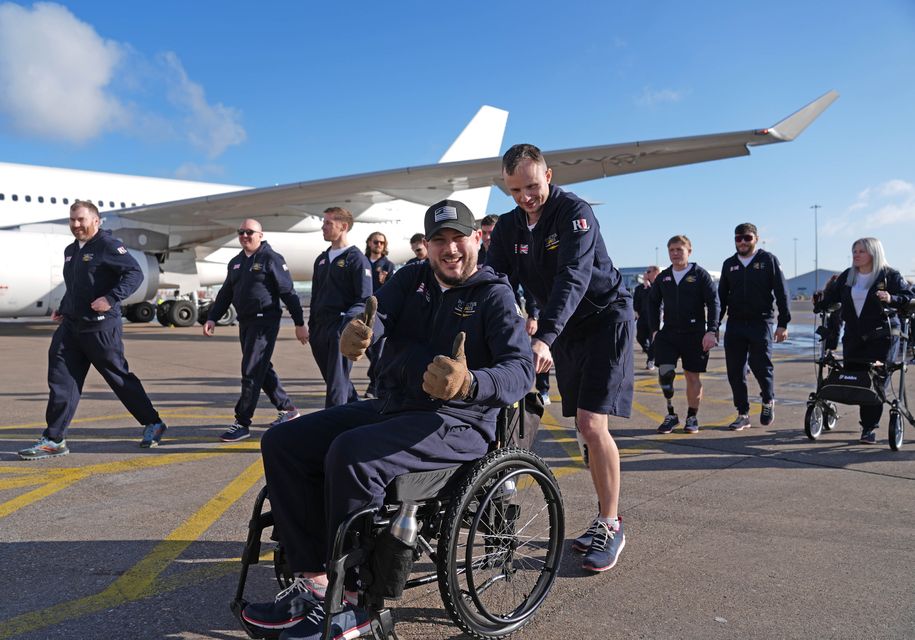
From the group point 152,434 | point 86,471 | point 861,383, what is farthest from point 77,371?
point 861,383

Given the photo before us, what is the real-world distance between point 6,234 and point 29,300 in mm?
1360

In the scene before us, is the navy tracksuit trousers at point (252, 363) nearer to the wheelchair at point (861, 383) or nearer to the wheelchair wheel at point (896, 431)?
the wheelchair at point (861, 383)

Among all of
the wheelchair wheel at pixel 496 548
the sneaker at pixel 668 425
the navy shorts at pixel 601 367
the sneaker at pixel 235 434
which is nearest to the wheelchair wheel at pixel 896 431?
the sneaker at pixel 668 425

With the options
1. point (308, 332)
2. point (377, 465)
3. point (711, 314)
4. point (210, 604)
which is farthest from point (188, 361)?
point (377, 465)

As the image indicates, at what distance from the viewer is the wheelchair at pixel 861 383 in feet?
17.6

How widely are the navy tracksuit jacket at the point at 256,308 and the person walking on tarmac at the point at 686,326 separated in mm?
3500

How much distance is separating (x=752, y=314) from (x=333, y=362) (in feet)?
13.2

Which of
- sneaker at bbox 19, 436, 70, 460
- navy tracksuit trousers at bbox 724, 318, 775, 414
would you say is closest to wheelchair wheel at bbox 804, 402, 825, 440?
navy tracksuit trousers at bbox 724, 318, 775, 414

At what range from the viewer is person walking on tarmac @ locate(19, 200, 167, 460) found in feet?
16.4

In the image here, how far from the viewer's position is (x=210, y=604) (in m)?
2.65

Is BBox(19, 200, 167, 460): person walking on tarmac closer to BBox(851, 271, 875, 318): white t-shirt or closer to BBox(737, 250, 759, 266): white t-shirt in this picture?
BBox(737, 250, 759, 266): white t-shirt

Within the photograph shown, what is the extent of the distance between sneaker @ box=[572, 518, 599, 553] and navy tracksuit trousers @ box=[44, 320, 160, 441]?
3649 millimetres

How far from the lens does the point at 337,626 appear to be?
2.01 m

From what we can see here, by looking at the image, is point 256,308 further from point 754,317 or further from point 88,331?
point 754,317
